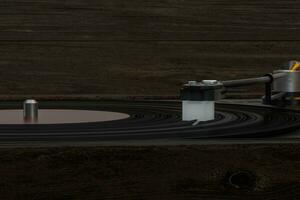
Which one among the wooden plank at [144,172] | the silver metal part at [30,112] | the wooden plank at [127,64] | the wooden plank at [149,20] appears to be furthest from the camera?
the wooden plank at [149,20]

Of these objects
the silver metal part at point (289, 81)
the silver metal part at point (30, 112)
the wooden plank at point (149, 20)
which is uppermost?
the wooden plank at point (149, 20)

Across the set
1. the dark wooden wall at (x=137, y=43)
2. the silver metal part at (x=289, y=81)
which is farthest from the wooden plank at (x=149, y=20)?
the silver metal part at (x=289, y=81)

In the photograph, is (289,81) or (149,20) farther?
(149,20)

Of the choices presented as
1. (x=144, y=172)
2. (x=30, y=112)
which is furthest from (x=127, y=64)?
(x=144, y=172)

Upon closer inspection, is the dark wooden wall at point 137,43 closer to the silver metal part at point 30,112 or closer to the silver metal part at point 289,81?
the silver metal part at point 289,81

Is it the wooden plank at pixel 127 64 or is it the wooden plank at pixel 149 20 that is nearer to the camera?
the wooden plank at pixel 127 64

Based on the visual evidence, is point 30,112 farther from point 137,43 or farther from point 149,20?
point 149,20

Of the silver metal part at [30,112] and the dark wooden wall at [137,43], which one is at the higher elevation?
the dark wooden wall at [137,43]

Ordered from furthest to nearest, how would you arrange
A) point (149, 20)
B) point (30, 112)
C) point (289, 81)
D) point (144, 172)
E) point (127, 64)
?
point (149, 20) → point (127, 64) → point (289, 81) → point (30, 112) → point (144, 172)

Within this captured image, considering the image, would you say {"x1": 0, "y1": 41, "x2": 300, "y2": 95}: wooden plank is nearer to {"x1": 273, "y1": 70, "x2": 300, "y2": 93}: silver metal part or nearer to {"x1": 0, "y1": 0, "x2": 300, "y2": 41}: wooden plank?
{"x1": 0, "y1": 0, "x2": 300, "y2": 41}: wooden plank
